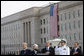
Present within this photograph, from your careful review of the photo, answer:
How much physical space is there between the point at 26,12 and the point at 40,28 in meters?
10.3

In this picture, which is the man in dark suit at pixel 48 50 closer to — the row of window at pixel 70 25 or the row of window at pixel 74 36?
the row of window at pixel 74 36

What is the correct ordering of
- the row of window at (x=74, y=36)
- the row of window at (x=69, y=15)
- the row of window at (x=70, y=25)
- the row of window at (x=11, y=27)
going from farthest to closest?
the row of window at (x=11, y=27) < the row of window at (x=69, y=15) < the row of window at (x=70, y=25) < the row of window at (x=74, y=36)

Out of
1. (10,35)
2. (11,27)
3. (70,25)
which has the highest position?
(11,27)

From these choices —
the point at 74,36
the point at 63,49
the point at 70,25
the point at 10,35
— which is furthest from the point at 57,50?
the point at 10,35

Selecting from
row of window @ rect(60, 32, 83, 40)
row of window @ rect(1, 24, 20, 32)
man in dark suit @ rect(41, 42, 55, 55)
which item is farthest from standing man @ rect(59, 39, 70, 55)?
row of window @ rect(1, 24, 20, 32)

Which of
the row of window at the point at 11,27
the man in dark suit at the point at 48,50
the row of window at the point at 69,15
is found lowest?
Result: the man in dark suit at the point at 48,50

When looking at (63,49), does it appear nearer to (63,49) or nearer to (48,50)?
(63,49)

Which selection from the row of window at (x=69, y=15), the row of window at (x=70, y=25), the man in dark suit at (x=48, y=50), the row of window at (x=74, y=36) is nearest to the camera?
the man in dark suit at (x=48, y=50)

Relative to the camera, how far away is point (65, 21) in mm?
82625

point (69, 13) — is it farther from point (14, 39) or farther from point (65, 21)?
point (14, 39)

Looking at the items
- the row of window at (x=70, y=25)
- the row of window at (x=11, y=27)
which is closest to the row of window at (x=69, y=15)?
the row of window at (x=70, y=25)

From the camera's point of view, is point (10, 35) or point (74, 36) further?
point (10, 35)

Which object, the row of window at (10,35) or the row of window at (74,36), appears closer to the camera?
the row of window at (74,36)

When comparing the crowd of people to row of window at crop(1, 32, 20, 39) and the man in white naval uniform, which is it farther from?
row of window at crop(1, 32, 20, 39)
